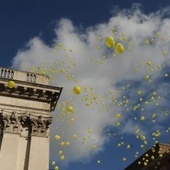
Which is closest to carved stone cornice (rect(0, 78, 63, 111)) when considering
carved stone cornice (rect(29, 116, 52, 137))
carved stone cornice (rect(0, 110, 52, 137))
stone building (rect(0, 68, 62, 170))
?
stone building (rect(0, 68, 62, 170))

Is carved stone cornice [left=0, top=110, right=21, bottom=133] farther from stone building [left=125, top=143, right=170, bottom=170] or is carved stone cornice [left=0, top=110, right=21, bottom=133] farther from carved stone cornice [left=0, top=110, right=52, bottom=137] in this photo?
stone building [left=125, top=143, right=170, bottom=170]

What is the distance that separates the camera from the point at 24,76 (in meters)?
25.2

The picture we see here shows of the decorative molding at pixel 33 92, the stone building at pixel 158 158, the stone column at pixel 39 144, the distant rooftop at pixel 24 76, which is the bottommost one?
the stone column at pixel 39 144

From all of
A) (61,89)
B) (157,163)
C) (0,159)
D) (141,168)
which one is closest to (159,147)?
(157,163)

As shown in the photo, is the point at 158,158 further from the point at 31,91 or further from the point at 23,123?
the point at 23,123

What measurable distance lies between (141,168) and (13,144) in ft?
110

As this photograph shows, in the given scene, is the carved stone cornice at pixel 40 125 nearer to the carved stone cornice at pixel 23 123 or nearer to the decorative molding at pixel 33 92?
the carved stone cornice at pixel 23 123

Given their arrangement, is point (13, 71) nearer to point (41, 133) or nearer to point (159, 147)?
point (41, 133)

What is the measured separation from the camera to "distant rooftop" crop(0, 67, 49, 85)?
24.9m

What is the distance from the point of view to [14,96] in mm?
23859

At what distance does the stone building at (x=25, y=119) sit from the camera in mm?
21750

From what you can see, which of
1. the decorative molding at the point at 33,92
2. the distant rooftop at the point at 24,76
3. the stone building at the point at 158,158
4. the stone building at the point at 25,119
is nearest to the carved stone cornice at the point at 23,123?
the stone building at the point at 25,119

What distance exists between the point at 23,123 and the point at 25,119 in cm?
30

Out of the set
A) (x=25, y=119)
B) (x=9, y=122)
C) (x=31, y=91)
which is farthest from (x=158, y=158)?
(x=9, y=122)
